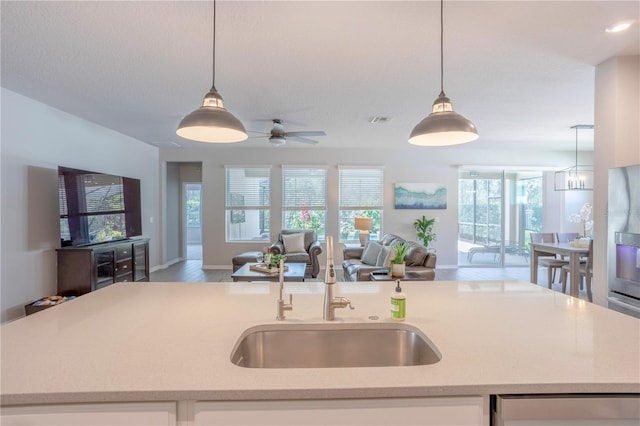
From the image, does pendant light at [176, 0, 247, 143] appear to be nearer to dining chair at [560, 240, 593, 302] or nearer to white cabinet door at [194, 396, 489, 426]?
white cabinet door at [194, 396, 489, 426]

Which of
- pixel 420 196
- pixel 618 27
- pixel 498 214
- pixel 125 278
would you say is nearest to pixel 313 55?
pixel 618 27

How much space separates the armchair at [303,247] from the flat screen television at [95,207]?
7.94ft

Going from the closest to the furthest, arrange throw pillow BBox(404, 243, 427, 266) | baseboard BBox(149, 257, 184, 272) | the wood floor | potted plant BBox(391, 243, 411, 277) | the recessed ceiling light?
the recessed ceiling light
potted plant BBox(391, 243, 411, 277)
throw pillow BBox(404, 243, 427, 266)
the wood floor
baseboard BBox(149, 257, 184, 272)

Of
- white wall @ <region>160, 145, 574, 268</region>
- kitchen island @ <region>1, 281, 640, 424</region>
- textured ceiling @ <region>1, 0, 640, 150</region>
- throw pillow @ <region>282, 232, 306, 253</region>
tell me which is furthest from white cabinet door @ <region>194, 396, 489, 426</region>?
white wall @ <region>160, 145, 574, 268</region>

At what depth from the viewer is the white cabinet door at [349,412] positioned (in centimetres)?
90

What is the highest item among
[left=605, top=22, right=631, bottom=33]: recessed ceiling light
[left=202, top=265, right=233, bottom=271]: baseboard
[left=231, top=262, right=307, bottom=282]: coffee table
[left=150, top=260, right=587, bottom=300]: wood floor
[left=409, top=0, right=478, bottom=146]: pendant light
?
[left=605, top=22, right=631, bottom=33]: recessed ceiling light

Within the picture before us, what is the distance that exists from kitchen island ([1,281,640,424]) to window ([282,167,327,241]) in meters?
5.34

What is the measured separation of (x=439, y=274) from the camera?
6.55 m

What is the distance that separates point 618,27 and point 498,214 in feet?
17.8

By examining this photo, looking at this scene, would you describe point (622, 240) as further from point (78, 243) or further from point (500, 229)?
point (78, 243)

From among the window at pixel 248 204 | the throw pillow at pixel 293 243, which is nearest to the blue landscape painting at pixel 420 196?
the throw pillow at pixel 293 243

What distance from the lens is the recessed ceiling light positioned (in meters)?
2.28

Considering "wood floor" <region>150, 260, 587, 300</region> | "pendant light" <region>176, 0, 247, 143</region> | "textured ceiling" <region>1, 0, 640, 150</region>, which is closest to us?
"pendant light" <region>176, 0, 247, 143</region>

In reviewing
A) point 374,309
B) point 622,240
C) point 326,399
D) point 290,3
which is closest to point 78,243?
point 290,3
